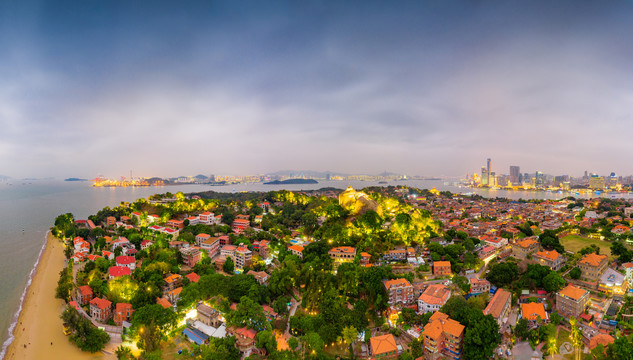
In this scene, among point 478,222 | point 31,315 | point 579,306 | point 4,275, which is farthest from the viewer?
point 478,222

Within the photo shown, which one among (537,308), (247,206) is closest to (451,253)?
(537,308)

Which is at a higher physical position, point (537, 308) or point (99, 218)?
point (99, 218)

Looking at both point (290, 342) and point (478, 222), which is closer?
point (290, 342)

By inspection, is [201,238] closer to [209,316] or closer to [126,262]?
[126,262]

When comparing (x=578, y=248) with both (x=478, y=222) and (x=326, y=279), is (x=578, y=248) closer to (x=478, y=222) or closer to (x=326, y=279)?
(x=478, y=222)

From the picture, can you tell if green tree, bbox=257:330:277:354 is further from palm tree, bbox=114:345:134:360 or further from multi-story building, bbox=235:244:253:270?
multi-story building, bbox=235:244:253:270

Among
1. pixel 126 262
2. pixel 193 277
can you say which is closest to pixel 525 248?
pixel 193 277

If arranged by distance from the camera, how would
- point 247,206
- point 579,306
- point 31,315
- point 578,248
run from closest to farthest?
point 579,306 → point 31,315 → point 578,248 → point 247,206

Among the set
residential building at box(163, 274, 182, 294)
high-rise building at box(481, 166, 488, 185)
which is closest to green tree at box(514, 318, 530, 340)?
residential building at box(163, 274, 182, 294)
